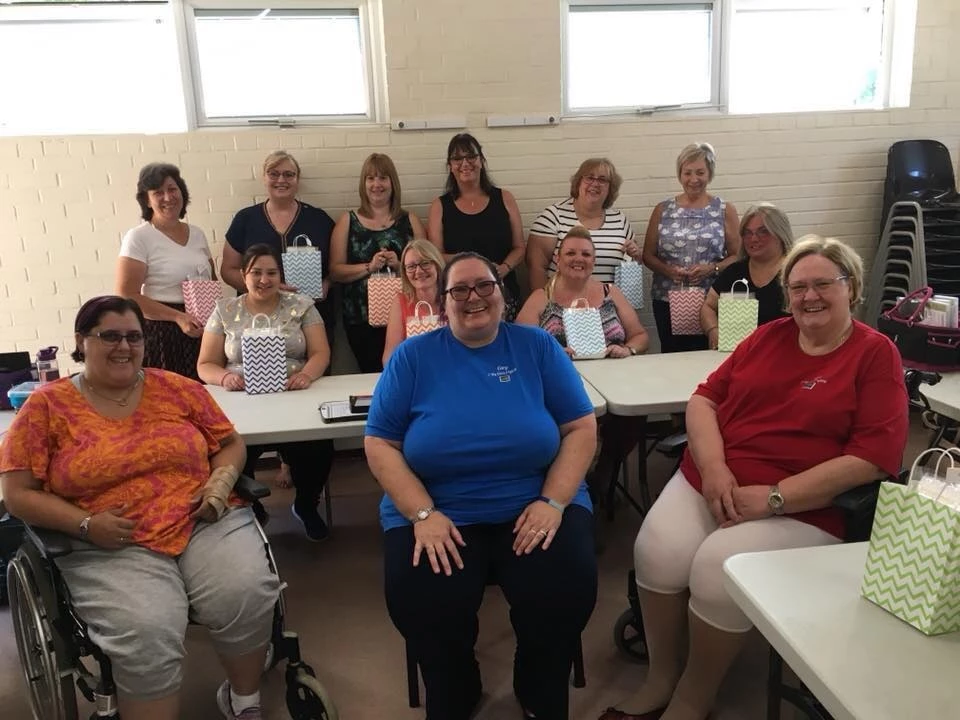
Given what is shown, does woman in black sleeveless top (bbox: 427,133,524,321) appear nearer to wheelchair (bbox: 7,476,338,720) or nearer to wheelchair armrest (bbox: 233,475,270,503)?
wheelchair armrest (bbox: 233,475,270,503)

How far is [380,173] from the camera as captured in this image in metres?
3.59

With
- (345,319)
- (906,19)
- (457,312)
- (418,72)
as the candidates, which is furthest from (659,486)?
(906,19)

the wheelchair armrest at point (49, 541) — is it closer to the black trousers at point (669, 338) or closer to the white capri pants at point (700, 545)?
the white capri pants at point (700, 545)

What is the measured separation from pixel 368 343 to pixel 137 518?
188 centimetres

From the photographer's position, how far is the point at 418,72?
383 centimetres

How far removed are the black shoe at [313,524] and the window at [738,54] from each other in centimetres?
256

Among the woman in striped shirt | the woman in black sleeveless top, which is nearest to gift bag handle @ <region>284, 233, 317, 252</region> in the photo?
the woman in black sleeveless top

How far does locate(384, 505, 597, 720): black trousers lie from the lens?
1.73 m

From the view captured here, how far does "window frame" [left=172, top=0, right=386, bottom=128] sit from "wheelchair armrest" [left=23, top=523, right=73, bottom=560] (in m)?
2.65

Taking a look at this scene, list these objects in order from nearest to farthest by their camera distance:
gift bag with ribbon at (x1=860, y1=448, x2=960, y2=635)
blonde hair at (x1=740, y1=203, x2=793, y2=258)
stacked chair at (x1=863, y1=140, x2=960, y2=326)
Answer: gift bag with ribbon at (x1=860, y1=448, x2=960, y2=635) < blonde hair at (x1=740, y1=203, x2=793, y2=258) < stacked chair at (x1=863, y1=140, x2=960, y2=326)

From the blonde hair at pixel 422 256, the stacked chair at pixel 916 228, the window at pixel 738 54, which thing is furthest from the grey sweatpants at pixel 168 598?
the stacked chair at pixel 916 228

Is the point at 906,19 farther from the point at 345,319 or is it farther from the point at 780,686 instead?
the point at 780,686

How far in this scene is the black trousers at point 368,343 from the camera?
143 inches

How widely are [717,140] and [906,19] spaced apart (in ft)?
4.34
